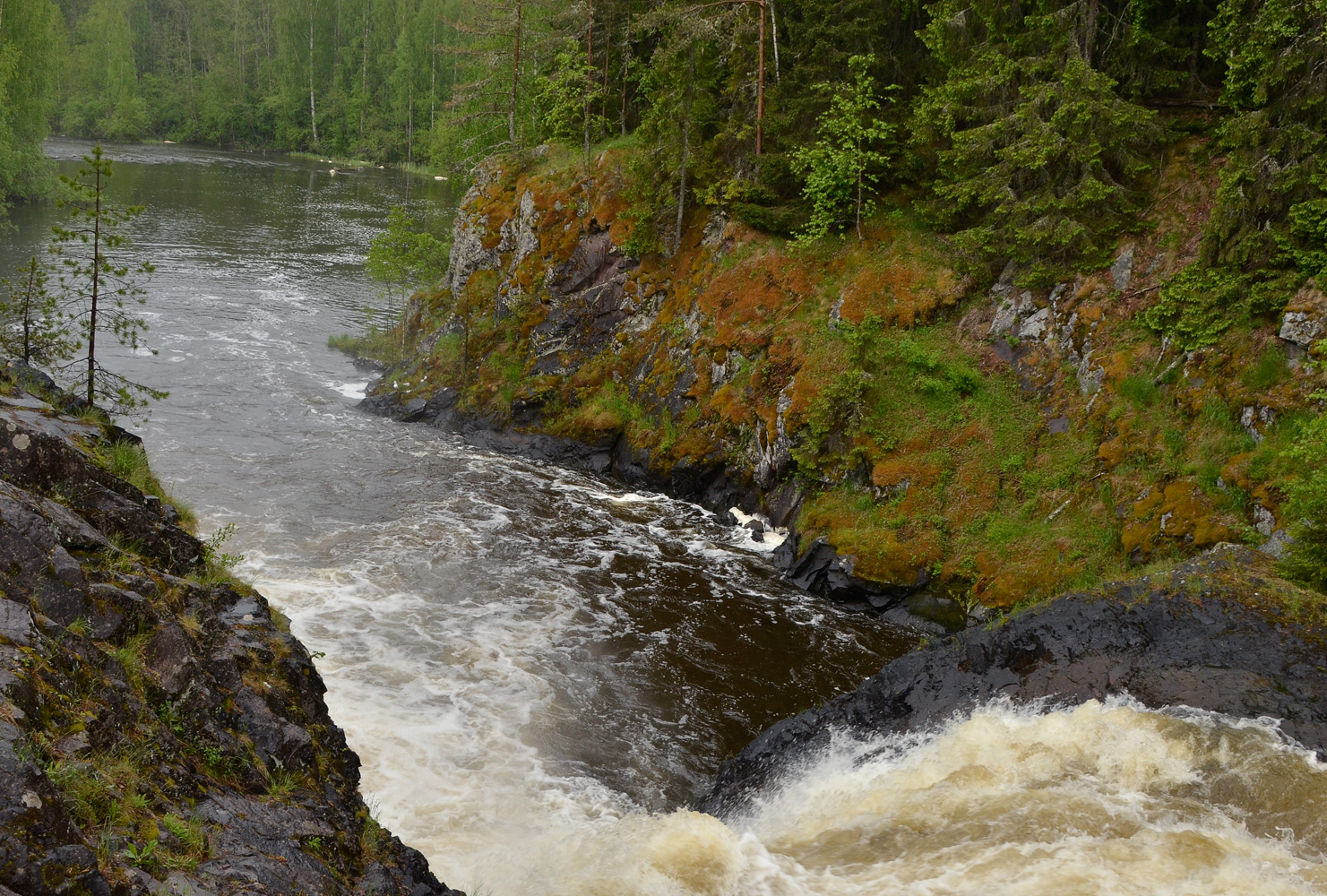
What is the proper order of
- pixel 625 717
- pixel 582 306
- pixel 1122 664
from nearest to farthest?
pixel 1122 664 < pixel 625 717 < pixel 582 306

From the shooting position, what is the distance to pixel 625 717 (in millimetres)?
14289

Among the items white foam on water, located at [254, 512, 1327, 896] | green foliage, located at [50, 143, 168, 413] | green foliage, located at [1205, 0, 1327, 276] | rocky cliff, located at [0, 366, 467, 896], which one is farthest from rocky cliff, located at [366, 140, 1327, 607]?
rocky cliff, located at [0, 366, 467, 896]

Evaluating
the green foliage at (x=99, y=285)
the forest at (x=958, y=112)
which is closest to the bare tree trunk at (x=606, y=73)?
the forest at (x=958, y=112)

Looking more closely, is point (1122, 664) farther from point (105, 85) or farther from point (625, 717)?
point (105, 85)

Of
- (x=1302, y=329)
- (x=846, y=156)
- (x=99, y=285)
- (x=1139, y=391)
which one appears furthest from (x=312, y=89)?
(x=1302, y=329)

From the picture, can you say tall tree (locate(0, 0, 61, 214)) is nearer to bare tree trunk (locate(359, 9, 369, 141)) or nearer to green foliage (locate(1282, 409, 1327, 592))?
bare tree trunk (locate(359, 9, 369, 141))

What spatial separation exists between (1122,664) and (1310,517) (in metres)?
3.31

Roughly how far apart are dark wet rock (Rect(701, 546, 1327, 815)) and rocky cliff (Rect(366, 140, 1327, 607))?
3.00 meters

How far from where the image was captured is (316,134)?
332 ft

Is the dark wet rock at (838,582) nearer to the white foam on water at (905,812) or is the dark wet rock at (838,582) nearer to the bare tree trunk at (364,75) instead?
the white foam on water at (905,812)

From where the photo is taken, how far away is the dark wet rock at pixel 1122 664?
1076cm

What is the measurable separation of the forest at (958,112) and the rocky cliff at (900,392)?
86cm

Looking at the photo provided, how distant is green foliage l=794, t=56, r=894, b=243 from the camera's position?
23.5 m

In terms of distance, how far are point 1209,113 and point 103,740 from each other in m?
24.0
